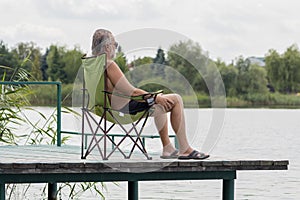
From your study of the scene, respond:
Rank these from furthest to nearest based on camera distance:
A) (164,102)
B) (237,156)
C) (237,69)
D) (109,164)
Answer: (237,69), (237,156), (164,102), (109,164)

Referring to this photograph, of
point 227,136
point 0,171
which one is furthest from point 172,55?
point 227,136

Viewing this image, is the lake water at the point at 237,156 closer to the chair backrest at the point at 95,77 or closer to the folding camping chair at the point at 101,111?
the folding camping chair at the point at 101,111

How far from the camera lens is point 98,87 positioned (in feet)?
22.5

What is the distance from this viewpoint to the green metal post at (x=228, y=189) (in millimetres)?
7322

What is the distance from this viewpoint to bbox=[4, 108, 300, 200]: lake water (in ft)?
23.2

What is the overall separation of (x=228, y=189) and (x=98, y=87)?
4.78 feet

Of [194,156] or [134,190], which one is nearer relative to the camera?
[194,156]

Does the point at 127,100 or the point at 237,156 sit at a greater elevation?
the point at 127,100

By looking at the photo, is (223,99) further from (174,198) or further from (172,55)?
(174,198)

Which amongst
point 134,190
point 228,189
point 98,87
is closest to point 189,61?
point 98,87

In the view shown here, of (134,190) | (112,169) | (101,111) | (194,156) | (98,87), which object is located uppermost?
(98,87)

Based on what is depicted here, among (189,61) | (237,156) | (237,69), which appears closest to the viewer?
(189,61)

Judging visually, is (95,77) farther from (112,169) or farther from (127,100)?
(112,169)

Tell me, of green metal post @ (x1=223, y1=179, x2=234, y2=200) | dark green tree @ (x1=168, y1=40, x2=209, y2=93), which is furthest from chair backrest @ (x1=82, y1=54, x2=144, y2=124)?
green metal post @ (x1=223, y1=179, x2=234, y2=200)
